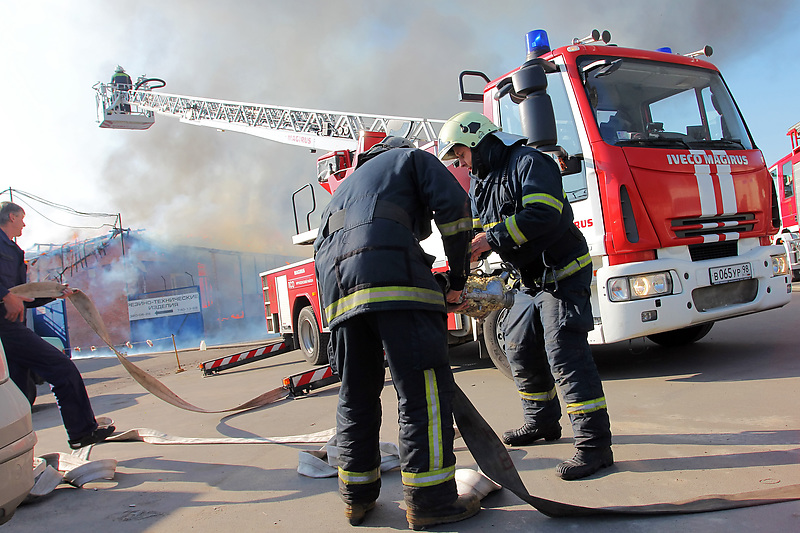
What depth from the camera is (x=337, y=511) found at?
2.67m

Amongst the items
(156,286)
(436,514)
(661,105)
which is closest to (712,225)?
(661,105)

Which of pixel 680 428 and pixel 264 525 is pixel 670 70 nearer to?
pixel 680 428

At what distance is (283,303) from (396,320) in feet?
23.2

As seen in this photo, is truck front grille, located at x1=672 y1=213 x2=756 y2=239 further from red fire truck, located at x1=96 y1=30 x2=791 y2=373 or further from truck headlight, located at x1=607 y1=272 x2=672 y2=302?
truck headlight, located at x1=607 y1=272 x2=672 y2=302

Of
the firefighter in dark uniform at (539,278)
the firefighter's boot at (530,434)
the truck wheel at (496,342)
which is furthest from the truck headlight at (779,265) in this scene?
the firefighter's boot at (530,434)

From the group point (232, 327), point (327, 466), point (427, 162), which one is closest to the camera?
point (427, 162)

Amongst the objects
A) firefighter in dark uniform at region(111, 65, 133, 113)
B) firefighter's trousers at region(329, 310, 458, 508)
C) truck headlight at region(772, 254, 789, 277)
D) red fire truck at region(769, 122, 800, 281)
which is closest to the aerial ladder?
firefighter in dark uniform at region(111, 65, 133, 113)

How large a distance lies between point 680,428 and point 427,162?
2131mm

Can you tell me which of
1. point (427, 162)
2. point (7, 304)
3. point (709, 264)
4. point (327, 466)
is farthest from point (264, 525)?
point (709, 264)

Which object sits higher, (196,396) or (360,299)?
(360,299)

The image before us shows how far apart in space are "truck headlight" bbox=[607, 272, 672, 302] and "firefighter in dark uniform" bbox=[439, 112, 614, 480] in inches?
49.4

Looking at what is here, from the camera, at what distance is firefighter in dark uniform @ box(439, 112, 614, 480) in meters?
2.84

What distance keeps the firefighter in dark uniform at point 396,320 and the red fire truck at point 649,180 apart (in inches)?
66.7

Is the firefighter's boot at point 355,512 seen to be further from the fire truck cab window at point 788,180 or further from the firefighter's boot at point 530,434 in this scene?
the fire truck cab window at point 788,180
